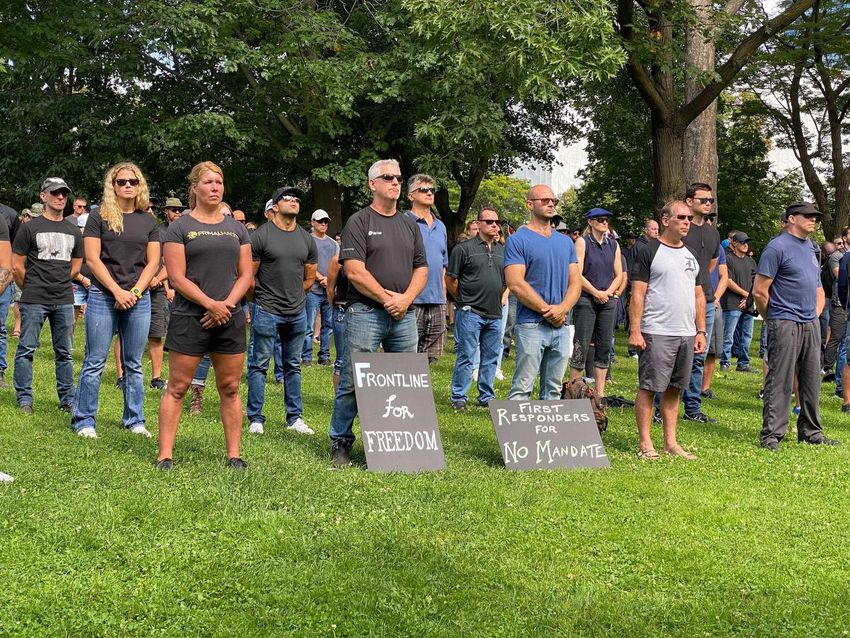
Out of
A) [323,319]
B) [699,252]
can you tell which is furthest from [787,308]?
[323,319]

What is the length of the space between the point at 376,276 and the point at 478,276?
366 centimetres

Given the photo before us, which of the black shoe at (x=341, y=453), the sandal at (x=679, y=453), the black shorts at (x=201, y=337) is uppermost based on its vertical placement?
the black shorts at (x=201, y=337)

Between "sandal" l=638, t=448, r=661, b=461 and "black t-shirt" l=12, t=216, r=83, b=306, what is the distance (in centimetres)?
559

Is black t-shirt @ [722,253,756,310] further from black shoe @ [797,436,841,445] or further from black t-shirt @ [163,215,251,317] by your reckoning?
black t-shirt @ [163,215,251,317]

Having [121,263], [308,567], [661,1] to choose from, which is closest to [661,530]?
[308,567]

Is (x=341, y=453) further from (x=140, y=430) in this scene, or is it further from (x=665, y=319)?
(x=665, y=319)

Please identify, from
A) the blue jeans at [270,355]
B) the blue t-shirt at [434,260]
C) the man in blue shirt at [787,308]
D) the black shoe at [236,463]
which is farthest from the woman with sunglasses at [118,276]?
the man in blue shirt at [787,308]

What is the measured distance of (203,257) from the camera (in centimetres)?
649

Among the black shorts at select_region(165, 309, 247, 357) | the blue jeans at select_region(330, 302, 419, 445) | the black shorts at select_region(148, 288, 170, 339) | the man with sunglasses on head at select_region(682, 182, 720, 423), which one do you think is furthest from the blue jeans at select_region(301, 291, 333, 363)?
the black shorts at select_region(165, 309, 247, 357)

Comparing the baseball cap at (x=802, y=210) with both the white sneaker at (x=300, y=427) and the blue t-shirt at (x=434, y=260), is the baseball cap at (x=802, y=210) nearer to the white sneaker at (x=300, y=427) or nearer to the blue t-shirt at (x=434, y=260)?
the blue t-shirt at (x=434, y=260)

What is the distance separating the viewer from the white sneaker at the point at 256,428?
8289mm

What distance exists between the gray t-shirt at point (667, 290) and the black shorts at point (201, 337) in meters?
3.46

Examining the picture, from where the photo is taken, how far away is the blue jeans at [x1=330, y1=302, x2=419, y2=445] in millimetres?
7070

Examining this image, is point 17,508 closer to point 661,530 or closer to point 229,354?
point 229,354
